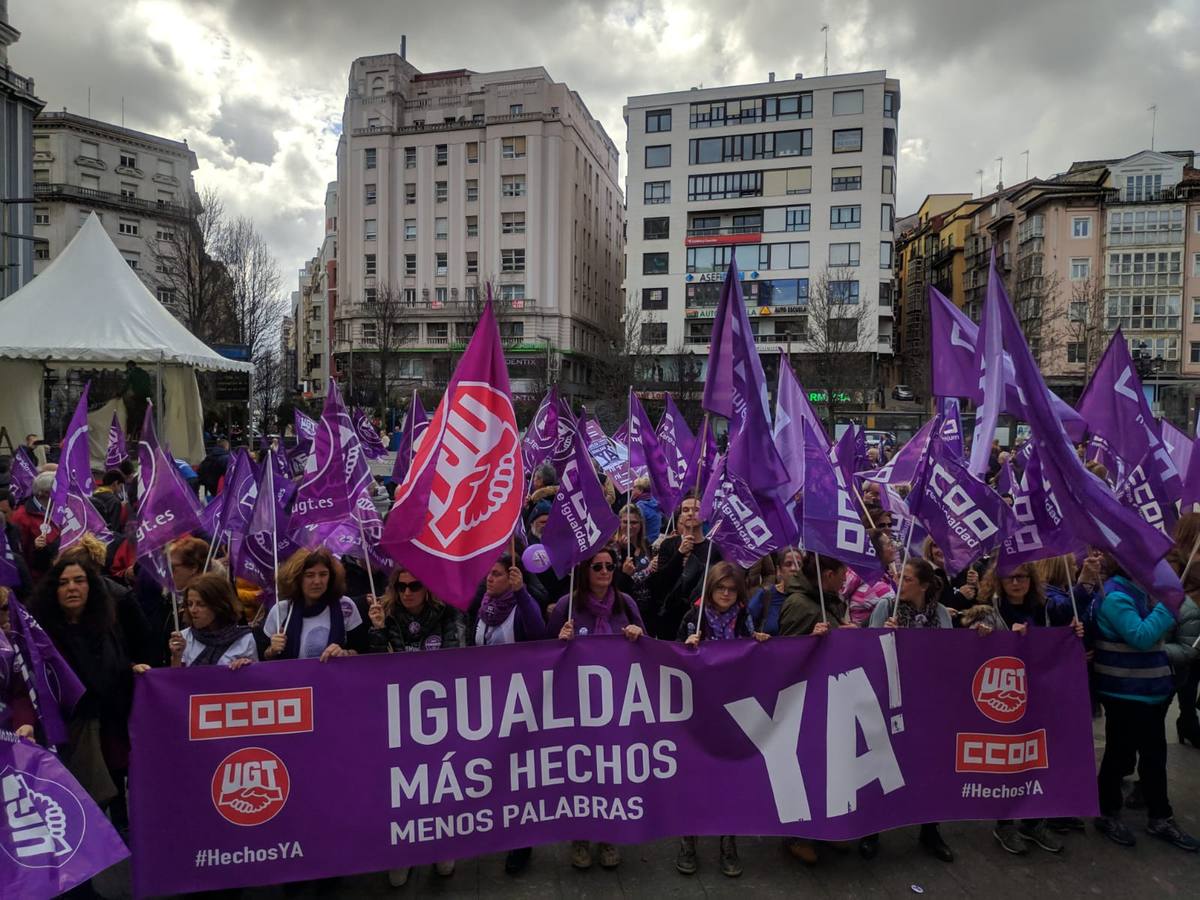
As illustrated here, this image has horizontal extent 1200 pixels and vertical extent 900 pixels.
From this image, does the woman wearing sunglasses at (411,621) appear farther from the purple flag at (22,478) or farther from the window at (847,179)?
the window at (847,179)

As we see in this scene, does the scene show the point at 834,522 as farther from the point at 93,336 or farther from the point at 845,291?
the point at 845,291

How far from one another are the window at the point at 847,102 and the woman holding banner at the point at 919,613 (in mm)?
58346

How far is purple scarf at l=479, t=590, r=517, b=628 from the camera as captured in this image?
4582mm

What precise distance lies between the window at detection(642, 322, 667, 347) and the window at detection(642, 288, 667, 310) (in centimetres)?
160

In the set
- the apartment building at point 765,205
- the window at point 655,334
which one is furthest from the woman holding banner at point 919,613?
the window at point 655,334

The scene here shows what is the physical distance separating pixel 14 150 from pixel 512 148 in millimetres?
37340

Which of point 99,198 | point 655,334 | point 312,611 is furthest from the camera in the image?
point 99,198

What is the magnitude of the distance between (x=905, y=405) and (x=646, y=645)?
5996 centimetres

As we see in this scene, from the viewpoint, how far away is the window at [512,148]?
6316 centimetres

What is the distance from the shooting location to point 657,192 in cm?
5944

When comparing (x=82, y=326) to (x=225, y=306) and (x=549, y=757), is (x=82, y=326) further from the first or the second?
(x=225, y=306)

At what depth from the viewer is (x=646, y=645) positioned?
4375 mm

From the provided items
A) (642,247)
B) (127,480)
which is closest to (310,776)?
(127,480)

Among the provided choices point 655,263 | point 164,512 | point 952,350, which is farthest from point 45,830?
point 655,263
